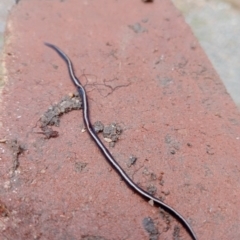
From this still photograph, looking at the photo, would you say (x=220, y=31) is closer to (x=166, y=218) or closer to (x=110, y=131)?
(x=110, y=131)

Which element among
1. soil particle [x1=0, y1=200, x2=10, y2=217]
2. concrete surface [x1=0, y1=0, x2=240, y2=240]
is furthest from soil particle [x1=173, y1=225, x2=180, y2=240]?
soil particle [x1=0, y1=200, x2=10, y2=217]

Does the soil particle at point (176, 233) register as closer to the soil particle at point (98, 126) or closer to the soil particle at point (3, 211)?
the soil particle at point (98, 126)

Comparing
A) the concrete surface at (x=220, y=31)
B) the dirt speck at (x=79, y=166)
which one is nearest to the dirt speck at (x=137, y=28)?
the concrete surface at (x=220, y=31)

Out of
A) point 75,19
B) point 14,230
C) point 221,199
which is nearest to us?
point 14,230

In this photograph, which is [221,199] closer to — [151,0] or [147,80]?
[147,80]

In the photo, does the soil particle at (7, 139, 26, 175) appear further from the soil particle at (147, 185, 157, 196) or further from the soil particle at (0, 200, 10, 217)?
the soil particle at (147, 185, 157, 196)

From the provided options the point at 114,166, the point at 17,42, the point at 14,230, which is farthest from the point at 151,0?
the point at 14,230
